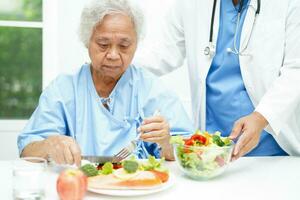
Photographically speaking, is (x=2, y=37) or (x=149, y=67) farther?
(x=2, y=37)

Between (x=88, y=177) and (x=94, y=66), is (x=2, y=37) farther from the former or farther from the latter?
(x=88, y=177)

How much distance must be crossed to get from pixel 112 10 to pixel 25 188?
0.80 metres

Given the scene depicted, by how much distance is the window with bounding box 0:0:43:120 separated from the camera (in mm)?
2973

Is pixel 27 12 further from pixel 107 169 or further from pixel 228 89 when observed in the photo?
pixel 107 169

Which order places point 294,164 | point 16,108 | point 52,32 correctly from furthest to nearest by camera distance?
point 16,108 < point 52,32 < point 294,164

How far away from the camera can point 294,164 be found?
1.63 m

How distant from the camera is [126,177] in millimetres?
1213

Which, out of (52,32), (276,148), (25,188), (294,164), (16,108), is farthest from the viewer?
(16,108)

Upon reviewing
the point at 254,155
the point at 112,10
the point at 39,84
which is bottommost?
the point at 254,155

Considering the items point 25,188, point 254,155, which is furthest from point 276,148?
point 25,188

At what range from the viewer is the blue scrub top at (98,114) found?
1.65 meters

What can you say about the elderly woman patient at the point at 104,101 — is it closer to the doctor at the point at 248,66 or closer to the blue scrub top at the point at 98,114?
the blue scrub top at the point at 98,114

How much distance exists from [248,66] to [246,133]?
0.40 meters

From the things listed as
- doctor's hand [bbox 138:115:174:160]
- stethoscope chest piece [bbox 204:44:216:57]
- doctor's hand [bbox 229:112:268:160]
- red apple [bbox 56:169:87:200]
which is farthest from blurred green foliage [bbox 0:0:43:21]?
red apple [bbox 56:169:87:200]
